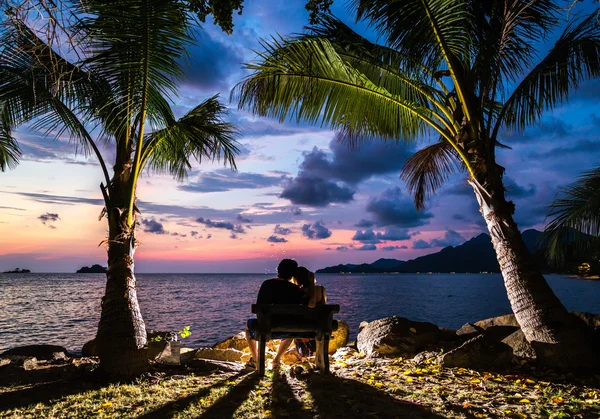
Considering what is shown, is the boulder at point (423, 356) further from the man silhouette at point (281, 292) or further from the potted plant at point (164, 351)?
the potted plant at point (164, 351)

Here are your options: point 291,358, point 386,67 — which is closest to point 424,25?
point 386,67

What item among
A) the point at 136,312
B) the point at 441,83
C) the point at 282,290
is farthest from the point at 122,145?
the point at 441,83

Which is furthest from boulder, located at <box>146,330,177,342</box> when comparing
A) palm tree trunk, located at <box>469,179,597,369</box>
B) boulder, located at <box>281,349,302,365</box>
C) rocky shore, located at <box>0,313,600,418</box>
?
palm tree trunk, located at <box>469,179,597,369</box>

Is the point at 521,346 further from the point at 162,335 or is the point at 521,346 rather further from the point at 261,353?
the point at 162,335

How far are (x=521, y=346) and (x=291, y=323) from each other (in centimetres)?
368

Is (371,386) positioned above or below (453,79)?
below

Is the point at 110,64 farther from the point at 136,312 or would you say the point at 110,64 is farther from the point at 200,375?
the point at 200,375

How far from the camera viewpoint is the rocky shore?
4.12 m

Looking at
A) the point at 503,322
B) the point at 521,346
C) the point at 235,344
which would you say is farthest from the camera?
the point at 503,322

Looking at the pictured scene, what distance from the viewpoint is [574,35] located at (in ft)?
22.1

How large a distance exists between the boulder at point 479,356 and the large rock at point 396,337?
113 centimetres

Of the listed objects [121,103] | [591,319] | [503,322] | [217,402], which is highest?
[121,103]

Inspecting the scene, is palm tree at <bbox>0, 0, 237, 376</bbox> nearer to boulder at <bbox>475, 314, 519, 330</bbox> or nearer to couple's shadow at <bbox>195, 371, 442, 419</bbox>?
couple's shadow at <bbox>195, 371, 442, 419</bbox>

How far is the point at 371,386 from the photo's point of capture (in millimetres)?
5094
